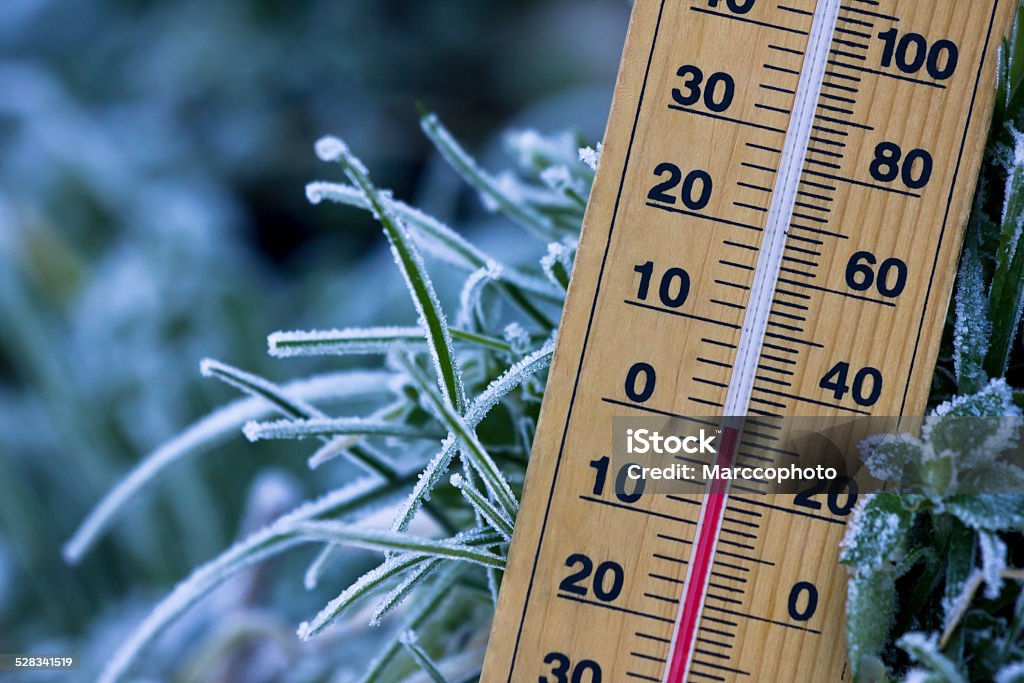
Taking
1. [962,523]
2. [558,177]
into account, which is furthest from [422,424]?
[962,523]

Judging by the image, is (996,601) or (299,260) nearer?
(996,601)

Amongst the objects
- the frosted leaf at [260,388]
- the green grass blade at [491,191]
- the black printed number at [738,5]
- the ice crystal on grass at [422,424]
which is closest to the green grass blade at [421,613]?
the ice crystal on grass at [422,424]

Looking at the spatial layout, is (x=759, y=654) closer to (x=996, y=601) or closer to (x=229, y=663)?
(x=996, y=601)

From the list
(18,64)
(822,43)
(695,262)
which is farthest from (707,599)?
(18,64)

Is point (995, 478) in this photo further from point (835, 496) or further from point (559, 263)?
point (559, 263)

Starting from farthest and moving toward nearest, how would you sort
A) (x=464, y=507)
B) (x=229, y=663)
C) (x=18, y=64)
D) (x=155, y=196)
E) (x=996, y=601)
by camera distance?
(x=18, y=64) → (x=155, y=196) → (x=229, y=663) → (x=464, y=507) → (x=996, y=601)
